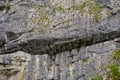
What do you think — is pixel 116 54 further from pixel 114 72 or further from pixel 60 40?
pixel 60 40

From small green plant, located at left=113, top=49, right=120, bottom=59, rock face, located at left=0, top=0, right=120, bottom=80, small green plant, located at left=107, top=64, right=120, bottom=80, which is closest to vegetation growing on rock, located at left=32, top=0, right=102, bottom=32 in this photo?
rock face, located at left=0, top=0, right=120, bottom=80

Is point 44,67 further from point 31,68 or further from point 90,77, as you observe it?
point 90,77

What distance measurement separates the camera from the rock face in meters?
12.3

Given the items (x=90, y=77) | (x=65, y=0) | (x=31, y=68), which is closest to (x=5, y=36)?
(x=31, y=68)

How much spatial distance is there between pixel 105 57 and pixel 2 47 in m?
4.08

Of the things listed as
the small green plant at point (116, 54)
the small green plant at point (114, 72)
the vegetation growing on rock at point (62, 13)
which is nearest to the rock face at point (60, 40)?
the vegetation growing on rock at point (62, 13)

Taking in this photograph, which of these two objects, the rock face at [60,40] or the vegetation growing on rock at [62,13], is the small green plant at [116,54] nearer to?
the rock face at [60,40]

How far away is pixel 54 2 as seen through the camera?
45.5 feet

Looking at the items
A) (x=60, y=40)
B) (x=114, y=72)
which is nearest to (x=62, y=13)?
(x=60, y=40)

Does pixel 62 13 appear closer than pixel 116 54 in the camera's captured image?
No

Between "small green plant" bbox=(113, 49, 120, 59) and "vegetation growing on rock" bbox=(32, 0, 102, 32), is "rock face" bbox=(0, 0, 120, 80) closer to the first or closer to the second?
"vegetation growing on rock" bbox=(32, 0, 102, 32)

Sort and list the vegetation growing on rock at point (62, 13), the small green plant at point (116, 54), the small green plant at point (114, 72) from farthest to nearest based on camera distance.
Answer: the vegetation growing on rock at point (62, 13)
the small green plant at point (116, 54)
the small green plant at point (114, 72)

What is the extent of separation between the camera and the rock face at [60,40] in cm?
1227

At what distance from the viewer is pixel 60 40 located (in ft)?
41.6
